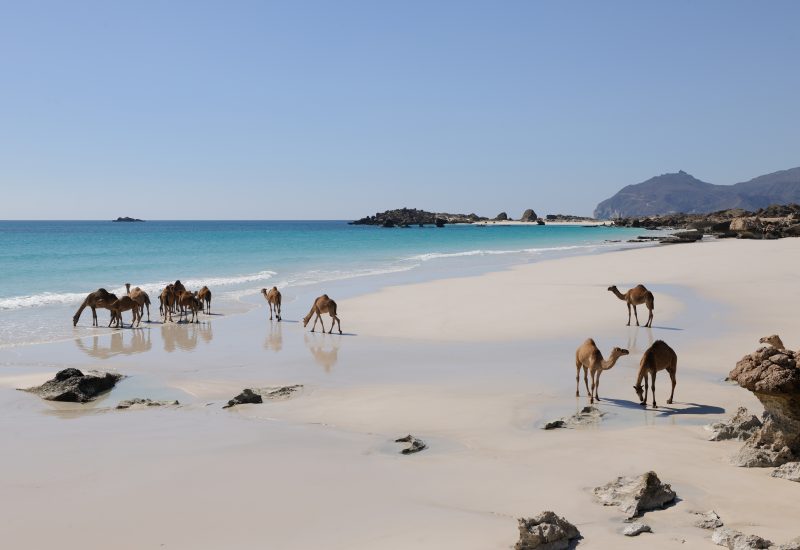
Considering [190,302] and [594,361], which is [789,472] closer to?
[594,361]

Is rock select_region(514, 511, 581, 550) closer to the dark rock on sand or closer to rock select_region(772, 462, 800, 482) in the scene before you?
the dark rock on sand

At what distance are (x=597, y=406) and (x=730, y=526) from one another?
4.03m

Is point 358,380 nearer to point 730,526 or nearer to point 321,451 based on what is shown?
point 321,451

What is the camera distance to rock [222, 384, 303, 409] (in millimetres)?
9797

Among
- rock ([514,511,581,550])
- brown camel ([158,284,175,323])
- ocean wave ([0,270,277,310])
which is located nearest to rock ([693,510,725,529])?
rock ([514,511,581,550])

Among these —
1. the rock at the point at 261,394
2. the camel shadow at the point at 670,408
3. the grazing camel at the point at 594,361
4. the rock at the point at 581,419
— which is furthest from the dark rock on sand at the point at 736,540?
the rock at the point at 261,394

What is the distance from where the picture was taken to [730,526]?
551 cm

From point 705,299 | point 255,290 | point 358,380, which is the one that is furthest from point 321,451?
point 255,290

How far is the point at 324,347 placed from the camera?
14914 millimetres

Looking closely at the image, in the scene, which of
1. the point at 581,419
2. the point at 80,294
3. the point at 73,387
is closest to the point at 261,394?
the point at 73,387

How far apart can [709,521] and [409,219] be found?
159716 mm

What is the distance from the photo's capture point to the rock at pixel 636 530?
17.7 ft

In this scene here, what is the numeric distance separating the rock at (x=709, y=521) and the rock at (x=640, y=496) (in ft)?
1.17

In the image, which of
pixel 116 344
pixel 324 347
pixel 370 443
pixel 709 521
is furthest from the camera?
pixel 116 344
